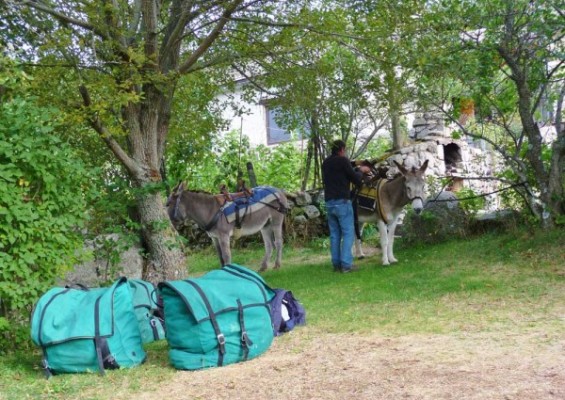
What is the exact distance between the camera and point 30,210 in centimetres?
687

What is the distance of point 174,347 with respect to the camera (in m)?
6.24

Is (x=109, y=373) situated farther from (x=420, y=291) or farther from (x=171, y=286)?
(x=420, y=291)

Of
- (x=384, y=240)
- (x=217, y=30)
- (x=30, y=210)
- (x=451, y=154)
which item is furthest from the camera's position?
(x=451, y=154)

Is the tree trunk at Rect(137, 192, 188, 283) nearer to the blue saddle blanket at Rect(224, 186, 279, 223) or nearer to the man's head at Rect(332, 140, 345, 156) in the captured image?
the blue saddle blanket at Rect(224, 186, 279, 223)

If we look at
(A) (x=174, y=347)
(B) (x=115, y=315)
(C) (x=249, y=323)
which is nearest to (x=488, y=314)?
(C) (x=249, y=323)

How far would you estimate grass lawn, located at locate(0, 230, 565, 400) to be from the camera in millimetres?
6066

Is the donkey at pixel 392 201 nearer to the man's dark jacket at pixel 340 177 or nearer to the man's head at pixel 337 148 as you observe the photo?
the man's dark jacket at pixel 340 177

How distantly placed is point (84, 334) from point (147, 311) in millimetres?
1397

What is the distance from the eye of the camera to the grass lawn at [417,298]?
6.07m

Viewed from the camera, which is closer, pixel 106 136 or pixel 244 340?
pixel 244 340

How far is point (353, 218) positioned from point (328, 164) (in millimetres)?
1041

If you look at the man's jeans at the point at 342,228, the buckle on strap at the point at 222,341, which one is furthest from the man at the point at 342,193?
the buckle on strap at the point at 222,341

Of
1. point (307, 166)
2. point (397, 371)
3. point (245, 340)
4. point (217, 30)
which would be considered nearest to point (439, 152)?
point (307, 166)

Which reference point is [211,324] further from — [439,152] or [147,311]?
[439,152]
